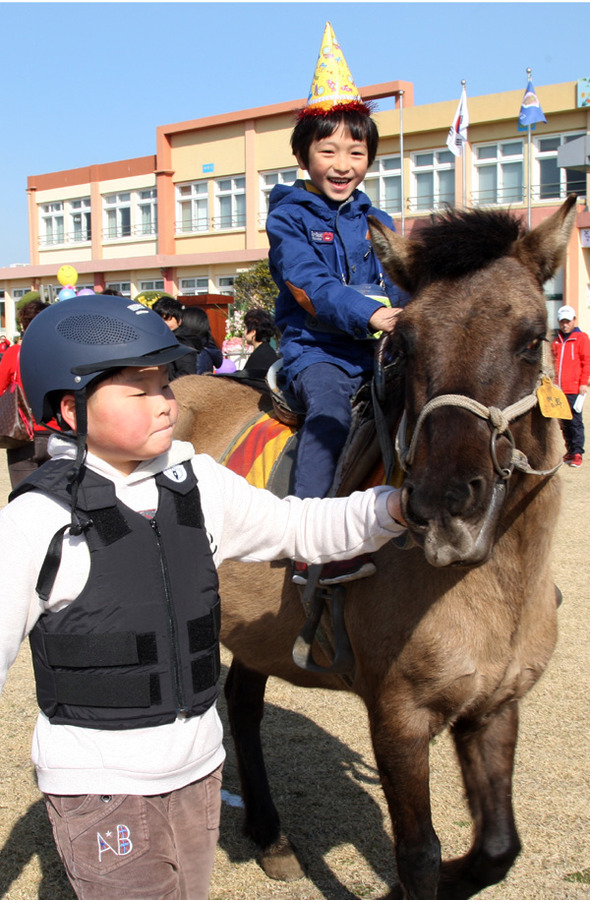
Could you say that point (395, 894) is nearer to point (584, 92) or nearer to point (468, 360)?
point (468, 360)

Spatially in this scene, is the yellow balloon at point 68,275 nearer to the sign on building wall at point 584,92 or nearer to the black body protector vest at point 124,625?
the black body protector vest at point 124,625

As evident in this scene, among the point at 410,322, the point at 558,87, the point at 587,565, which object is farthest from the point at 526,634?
the point at 558,87

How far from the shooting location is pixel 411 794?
2684 mm

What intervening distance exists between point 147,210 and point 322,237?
41896mm

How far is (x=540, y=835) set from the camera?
3619 mm

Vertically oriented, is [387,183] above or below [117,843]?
above

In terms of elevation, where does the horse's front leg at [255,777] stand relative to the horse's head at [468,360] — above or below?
below

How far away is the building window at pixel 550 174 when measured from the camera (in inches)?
1232

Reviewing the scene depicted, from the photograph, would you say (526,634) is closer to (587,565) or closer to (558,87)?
(587,565)

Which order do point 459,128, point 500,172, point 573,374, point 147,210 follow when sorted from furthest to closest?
1. point 147,210
2. point 500,172
3. point 459,128
4. point 573,374

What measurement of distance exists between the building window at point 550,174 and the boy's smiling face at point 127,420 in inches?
1271

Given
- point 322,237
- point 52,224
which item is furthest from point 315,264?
point 52,224

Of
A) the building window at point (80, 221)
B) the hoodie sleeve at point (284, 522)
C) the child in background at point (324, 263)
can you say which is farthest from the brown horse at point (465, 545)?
the building window at point (80, 221)

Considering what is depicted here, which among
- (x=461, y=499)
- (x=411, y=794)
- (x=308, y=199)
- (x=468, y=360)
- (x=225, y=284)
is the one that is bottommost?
(x=411, y=794)
